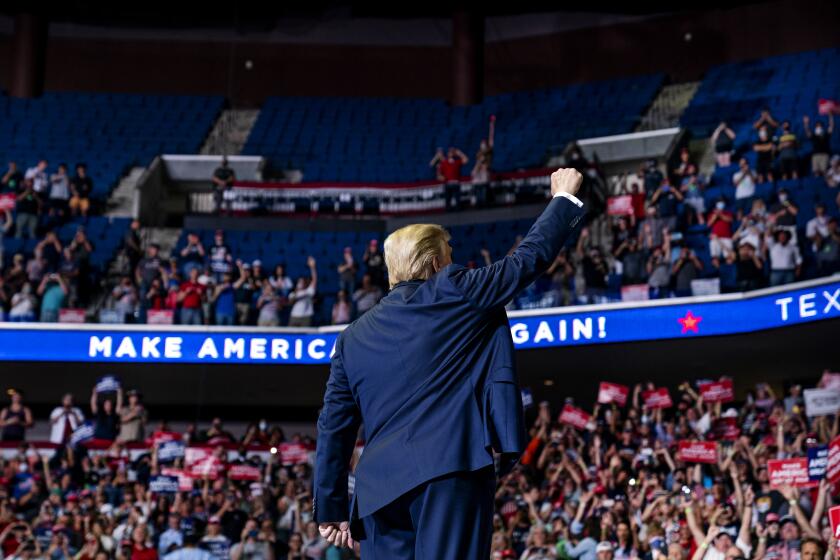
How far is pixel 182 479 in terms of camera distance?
15.6 meters

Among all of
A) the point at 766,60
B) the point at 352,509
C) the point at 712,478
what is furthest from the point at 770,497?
the point at 766,60

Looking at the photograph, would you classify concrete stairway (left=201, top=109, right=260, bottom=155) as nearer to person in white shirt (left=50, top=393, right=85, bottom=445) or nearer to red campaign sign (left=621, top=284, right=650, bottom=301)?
person in white shirt (left=50, top=393, right=85, bottom=445)

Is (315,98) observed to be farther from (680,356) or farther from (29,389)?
(680,356)

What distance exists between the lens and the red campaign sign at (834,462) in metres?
10.1

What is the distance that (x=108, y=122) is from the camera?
2697cm

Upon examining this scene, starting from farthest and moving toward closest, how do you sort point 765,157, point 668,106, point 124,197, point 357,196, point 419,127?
1. point 419,127
2. point 668,106
3. point 124,197
4. point 357,196
5. point 765,157

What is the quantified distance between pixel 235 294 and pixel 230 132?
9.62 m

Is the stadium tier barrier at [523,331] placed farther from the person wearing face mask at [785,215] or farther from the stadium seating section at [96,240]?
the stadium seating section at [96,240]

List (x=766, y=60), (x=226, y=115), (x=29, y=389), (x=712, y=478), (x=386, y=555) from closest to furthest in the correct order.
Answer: (x=386, y=555), (x=712, y=478), (x=29, y=389), (x=766, y=60), (x=226, y=115)

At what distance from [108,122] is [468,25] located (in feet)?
27.5

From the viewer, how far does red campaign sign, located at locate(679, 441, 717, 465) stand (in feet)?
43.6

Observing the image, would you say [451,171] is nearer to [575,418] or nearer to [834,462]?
[575,418]

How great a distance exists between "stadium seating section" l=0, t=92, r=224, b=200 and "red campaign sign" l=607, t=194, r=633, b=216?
10.1m

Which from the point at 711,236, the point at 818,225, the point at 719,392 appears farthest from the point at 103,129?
the point at 719,392
